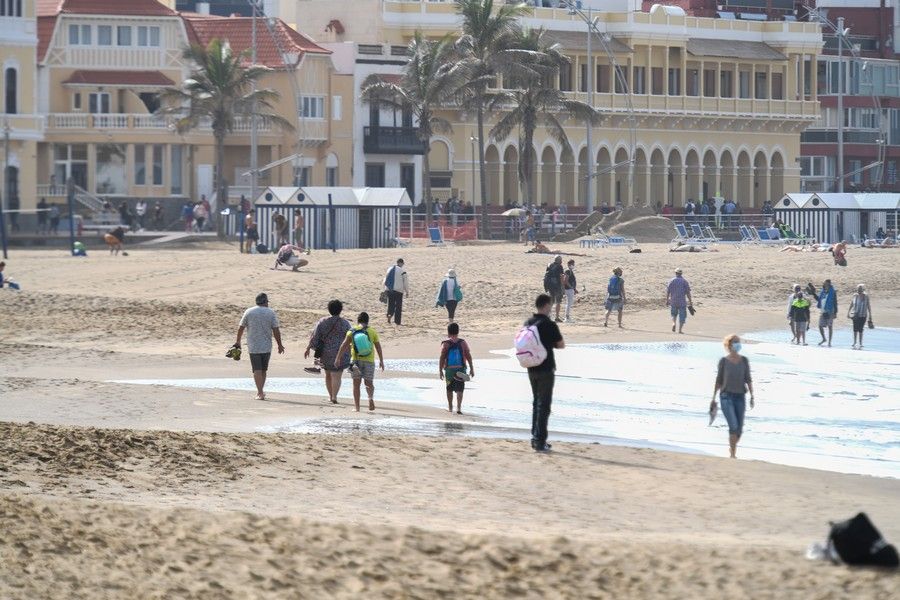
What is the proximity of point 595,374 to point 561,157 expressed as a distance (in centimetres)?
4953

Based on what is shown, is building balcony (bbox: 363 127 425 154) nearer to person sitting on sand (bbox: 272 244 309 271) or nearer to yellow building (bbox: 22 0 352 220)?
yellow building (bbox: 22 0 352 220)

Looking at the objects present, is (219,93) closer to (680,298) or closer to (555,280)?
(555,280)

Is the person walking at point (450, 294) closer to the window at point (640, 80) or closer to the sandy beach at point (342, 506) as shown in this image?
the sandy beach at point (342, 506)

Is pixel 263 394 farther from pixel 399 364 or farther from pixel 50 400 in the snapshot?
pixel 399 364

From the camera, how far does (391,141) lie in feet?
219

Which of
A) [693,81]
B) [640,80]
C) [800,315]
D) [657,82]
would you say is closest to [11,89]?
[640,80]

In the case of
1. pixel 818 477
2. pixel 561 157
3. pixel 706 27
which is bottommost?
pixel 818 477

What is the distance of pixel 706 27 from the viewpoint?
7906 cm

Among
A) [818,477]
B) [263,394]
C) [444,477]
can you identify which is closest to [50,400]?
[263,394]

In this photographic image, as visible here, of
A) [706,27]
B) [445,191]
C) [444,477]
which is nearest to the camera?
[444,477]

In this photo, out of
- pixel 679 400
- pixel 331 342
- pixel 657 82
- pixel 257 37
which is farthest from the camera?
pixel 657 82

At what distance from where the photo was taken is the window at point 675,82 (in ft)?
254

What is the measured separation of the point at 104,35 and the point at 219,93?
756 cm

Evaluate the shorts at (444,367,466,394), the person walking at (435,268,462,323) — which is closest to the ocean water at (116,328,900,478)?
the shorts at (444,367,466,394)
